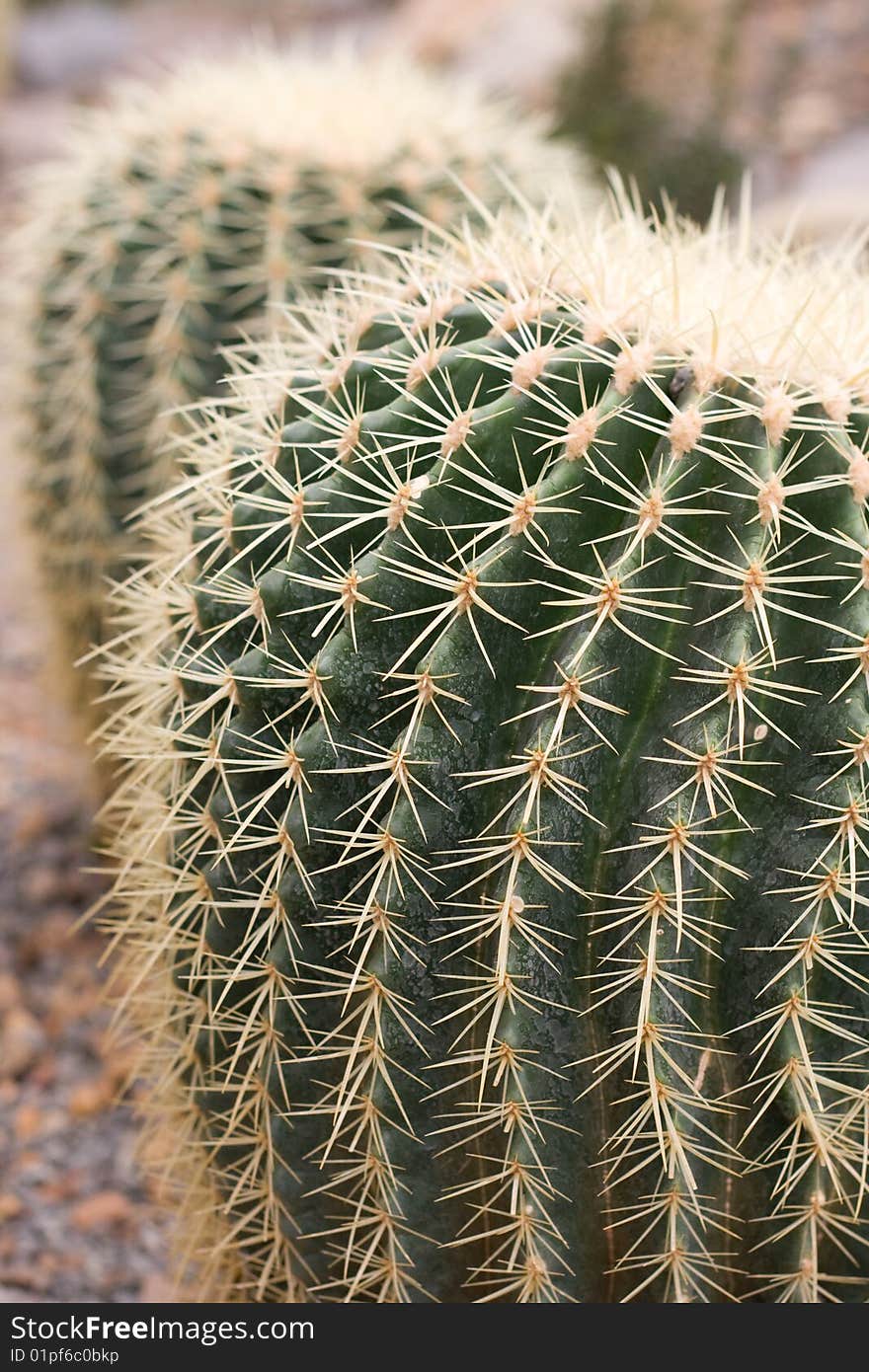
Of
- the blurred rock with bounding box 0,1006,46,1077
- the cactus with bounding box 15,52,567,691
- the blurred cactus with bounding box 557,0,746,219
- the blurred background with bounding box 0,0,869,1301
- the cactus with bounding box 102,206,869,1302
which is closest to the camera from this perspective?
the cactus with bounding box 102,206,869,1302

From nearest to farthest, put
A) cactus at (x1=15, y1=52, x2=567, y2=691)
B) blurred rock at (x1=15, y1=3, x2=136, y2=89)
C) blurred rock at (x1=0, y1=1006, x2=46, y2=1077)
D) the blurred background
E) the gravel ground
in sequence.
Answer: the gravel ground
the blurred background
cactus at (x1=15, y1=52, x2=567, y2=691)
blurred rock at (x1=0, y1=1006, x2=46, y2=1077)
blurred rock at (x1=15, y1=3, x2=136, y2=89)

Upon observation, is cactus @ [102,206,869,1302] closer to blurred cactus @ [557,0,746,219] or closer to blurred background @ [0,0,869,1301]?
blurred background @ [0,0,869,1301]

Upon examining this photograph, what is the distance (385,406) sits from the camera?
1.82 meters

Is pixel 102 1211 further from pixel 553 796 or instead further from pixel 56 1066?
pixel 553 796

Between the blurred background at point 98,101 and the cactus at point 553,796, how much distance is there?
464 mm

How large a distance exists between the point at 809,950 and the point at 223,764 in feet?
2.45

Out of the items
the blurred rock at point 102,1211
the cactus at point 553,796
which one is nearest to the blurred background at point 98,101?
the blurred rock at point 102,1211

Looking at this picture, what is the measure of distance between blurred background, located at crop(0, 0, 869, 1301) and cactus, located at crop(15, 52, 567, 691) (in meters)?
0.51

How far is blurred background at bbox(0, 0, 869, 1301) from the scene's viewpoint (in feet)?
9.40

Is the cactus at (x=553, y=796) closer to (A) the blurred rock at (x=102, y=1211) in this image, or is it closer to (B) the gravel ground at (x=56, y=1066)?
(B) the gravel ground at (x=56, y=1066)

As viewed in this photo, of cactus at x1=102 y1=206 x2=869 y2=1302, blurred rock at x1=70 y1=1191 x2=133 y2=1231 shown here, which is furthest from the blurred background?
cactus at x1=102 y1=206 x2=869 y2=1302

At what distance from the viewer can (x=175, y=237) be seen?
3.10 m

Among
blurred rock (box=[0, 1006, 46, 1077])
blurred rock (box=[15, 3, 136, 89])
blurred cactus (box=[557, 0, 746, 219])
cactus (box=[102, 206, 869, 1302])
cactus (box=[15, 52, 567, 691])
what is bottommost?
blurred rock (box=[0, 1006, 46, 1077])

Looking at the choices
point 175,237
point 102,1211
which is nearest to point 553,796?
point 102,1211
